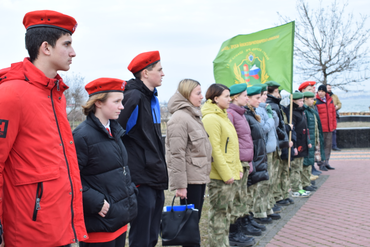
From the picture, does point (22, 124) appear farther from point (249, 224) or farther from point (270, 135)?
point (270, 135)

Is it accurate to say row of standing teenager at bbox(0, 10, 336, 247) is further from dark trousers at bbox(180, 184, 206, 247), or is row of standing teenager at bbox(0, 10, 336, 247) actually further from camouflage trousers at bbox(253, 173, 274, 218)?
camouflage trousers at bbox(253, 173, 274, 218)

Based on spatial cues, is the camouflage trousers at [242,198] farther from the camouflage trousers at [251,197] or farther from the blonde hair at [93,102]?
the blonde hair at [93,102]

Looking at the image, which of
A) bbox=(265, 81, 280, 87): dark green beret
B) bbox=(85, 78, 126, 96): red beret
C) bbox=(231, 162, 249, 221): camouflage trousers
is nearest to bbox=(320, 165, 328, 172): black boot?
bbox=(265, 81, 280, 87): dark green beret

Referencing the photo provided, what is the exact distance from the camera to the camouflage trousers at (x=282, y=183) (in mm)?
6496

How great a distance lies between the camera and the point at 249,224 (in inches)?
201

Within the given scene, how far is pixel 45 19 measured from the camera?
2014 millimetres

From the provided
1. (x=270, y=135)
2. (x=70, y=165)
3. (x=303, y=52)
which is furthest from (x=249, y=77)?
(x=303, y=52)

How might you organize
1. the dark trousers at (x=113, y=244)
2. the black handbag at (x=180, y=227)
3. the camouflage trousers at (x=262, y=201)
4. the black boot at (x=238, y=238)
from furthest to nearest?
1. the camouflage trousers at (x=262, y=201)
2. the black boot at (x=238, y=238)
3. the black handbag at (x=180, y=227)
4. the dark trousers at (x=113, y=244)

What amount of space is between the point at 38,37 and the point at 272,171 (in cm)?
488

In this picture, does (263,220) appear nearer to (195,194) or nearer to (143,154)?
(195,194)

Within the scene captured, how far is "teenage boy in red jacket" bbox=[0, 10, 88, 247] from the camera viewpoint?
1886 mm

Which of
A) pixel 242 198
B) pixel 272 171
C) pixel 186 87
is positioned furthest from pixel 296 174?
pixel 186 87

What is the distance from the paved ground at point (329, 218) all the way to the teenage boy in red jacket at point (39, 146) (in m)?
3.23

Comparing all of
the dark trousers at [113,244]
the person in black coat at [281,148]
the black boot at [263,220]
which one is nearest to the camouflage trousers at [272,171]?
the person in black coat at [281,148]
